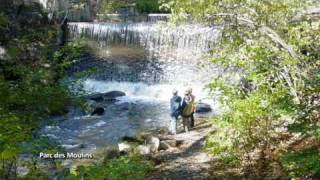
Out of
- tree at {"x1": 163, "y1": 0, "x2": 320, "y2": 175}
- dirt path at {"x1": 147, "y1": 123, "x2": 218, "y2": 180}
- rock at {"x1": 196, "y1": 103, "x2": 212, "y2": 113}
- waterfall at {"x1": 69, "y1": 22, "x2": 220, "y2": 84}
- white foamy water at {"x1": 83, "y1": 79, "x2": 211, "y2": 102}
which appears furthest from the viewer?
waterfall at {"x1": 69, "y1": 22, "x2": 220, "y2": 84}

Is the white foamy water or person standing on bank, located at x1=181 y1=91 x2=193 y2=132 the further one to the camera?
the white foamy water

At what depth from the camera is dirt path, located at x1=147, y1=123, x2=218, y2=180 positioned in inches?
387

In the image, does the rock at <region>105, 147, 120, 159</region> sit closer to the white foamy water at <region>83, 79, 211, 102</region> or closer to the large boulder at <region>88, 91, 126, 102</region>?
the large boulder at <region>88, 91, 126, 102</region>

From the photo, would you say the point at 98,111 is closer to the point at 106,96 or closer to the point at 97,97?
the point at 97,97

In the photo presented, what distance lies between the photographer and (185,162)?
35.4 ft

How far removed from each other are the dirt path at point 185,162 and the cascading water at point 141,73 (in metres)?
3.73

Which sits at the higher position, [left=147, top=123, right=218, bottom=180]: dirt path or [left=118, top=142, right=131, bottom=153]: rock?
[left=147, top=123, right=218, bottom=180]: dirt path

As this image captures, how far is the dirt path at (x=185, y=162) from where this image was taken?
9.83 m

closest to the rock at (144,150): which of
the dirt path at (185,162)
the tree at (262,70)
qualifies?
the dirt path at (185,162)

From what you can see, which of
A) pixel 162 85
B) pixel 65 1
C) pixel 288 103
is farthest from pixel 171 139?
pixel 65 1

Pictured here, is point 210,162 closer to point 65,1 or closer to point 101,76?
point 101,76

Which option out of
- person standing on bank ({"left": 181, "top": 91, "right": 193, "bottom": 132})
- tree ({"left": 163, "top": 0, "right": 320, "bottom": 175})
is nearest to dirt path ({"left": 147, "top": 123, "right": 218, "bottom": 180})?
person standing on bank ({"left": 181, "top": 91, "right": 193, "bottom": 132})

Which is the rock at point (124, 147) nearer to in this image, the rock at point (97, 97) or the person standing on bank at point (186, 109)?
the person standing on bank at point (186, 109)

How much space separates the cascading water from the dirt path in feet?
12.2
